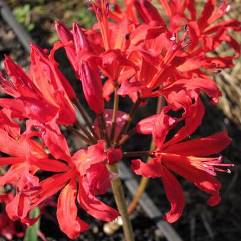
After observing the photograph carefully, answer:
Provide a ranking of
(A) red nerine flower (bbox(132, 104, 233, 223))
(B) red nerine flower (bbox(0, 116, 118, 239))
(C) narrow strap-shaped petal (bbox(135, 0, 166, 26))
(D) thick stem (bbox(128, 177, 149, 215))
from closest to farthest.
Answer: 1. (B) red nerine flower (bbox(0, 116, 118, 239))
2. (A) red nerine flower (bbox(132, 104, 233, 223))
3. (C) narrow strap-shaped petal (bbox(135, 0, 166, 26))
4. (D) thick stem (bbox(128, 177, 149, 215))

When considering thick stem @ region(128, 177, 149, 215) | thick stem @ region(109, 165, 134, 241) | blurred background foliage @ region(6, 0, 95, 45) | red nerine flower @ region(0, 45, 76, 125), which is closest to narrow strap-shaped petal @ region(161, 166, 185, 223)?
thick stem @ region(109, 165, 134, 241)

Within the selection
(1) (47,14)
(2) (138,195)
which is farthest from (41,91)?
(1) (47,14)

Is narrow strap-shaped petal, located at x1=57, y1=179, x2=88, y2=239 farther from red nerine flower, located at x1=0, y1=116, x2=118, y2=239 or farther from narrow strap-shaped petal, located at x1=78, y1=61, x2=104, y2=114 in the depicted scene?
narrow strap-shaped petal, located at x1=78, y1=61, x2=104, y2=114

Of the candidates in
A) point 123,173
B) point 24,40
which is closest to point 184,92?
point 123,173

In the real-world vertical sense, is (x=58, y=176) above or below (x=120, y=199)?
above

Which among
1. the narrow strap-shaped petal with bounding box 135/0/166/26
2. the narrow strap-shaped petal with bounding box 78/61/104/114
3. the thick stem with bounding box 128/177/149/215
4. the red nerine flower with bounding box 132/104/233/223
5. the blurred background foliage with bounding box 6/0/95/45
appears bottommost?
the thick stem with bounding box 128/177/149/215

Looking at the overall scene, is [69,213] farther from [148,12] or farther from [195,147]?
[148,12]
